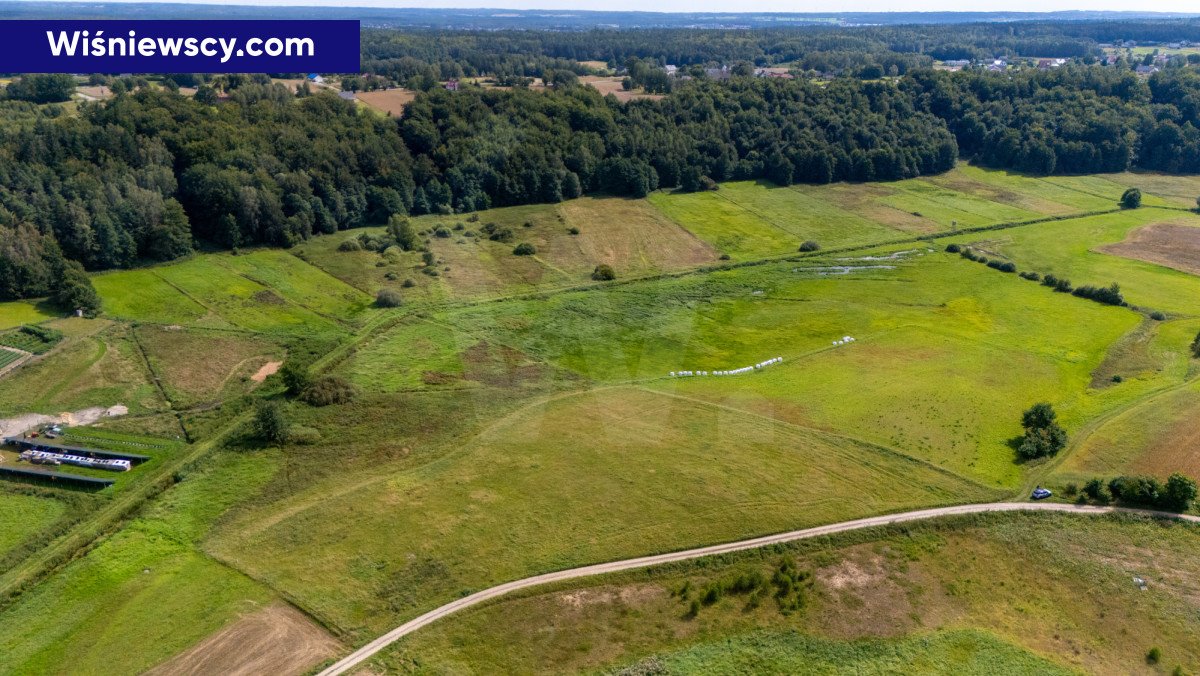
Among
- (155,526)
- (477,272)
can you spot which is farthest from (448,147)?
(155,526)

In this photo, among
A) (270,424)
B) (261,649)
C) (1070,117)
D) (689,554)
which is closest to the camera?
(261,649)

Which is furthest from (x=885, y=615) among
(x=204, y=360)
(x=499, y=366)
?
(x=204, y=360)

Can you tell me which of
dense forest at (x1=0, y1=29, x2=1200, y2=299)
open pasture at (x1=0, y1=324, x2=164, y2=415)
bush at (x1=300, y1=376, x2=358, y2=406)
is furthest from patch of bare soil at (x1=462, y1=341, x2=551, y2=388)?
dense forest at (x1=0, y1=29, x2=1200, y2=299)

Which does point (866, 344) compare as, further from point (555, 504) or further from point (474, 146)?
point (474, 146)

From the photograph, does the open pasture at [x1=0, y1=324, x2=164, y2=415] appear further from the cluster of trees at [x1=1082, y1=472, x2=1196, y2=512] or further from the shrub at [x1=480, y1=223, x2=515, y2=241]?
the cluster of trees at [x1=1082, y1=472, x2=1196, y2=512]

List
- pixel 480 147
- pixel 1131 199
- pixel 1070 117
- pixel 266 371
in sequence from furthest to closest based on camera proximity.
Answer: pixel 1070 117
pixel 1131 199
pixel 480 147
pixel 266 371

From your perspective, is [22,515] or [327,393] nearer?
[22,515]

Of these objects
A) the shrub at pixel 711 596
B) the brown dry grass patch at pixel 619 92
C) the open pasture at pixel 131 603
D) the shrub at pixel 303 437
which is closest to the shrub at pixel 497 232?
the shrub at pixel 303 437
